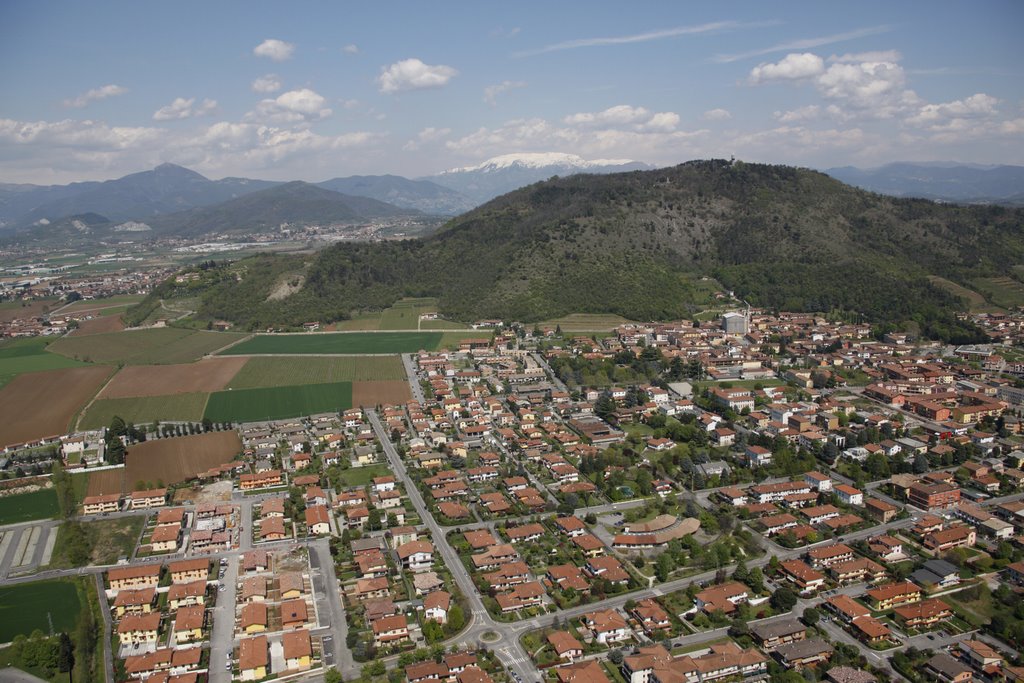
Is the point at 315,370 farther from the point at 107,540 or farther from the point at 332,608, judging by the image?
the point at 332,608

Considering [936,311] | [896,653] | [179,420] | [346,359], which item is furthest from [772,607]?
[936,311]

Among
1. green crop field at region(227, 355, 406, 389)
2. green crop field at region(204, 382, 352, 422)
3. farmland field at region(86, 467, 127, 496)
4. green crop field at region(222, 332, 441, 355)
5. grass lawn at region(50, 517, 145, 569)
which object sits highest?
green crop field at region(222, 332, 441, 355)

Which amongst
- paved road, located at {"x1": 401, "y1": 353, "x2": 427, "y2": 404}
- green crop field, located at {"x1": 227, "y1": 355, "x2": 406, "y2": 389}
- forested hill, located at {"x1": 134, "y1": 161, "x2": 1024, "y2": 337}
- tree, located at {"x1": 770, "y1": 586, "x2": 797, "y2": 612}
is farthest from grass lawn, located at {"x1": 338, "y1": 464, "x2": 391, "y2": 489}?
forested hill, located at {"x1": 134, "y1": 161, "x2": 1024, "y2": 337}

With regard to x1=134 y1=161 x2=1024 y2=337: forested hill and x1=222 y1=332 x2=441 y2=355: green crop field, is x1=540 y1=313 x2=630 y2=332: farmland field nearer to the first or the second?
x1=134 y1=161 x2=1024 y2=337: forested hill

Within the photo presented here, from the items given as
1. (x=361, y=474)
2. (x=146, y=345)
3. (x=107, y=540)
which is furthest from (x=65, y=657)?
(x=146, y=345)

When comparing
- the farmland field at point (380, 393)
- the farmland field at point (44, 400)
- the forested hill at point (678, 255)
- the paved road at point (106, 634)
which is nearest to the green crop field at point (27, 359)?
the farmland field at point (44, 400)

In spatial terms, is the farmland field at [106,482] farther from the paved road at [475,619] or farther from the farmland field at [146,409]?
the paved road at [475,619]

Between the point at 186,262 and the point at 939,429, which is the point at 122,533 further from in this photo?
the point at 186,262
